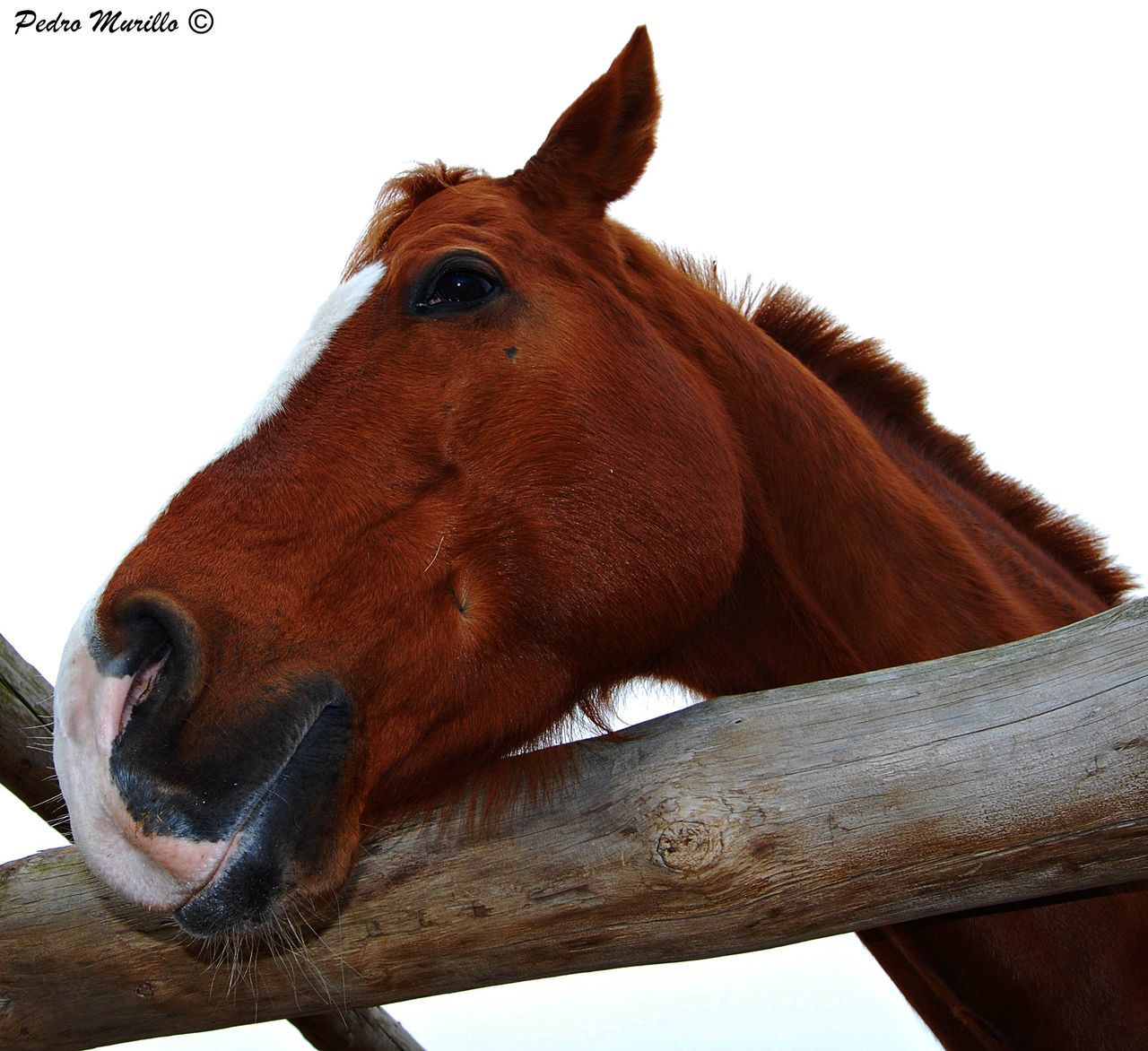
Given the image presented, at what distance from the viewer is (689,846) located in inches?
57.1

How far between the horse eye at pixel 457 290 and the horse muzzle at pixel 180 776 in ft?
2.38

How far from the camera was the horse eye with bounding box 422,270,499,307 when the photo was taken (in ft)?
6.04

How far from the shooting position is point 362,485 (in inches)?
65.7

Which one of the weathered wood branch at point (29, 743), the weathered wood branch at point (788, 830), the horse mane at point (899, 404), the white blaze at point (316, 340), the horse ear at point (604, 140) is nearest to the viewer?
the weathered wood branch at point (788, 830)

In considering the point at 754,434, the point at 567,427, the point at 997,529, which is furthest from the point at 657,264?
the point at 997,529

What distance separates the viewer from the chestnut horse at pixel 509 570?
1432 millimetres

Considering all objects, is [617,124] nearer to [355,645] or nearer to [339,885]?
[355,645]

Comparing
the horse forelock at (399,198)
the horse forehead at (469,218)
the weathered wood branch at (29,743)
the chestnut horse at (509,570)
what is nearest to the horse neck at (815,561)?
the chestnut horse at (509,570)

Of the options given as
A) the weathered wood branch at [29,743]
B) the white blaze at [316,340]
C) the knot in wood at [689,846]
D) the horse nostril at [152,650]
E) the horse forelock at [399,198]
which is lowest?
the knot in wood at [689,846]

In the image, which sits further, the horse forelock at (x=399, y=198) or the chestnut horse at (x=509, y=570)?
the horse forelock at (x=399, y=198)

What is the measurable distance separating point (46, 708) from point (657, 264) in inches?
69.2

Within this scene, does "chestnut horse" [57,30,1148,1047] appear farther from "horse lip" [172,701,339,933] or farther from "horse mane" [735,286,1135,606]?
"horse mane" [735,286,1135,606]

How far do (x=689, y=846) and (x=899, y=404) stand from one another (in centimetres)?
156

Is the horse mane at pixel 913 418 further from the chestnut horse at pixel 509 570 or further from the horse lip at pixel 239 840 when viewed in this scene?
the horse lip at pixel 239 840
